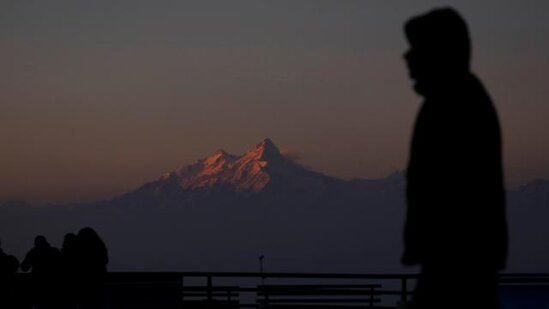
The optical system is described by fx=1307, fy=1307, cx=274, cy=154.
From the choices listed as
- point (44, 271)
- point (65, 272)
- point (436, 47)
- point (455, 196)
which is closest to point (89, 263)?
point (65, 272)

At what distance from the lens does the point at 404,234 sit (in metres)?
4.36

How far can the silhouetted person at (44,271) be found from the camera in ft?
46.8

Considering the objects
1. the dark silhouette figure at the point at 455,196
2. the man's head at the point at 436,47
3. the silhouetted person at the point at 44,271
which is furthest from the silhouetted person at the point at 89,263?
the dark silhouette figure at the point at 455,196

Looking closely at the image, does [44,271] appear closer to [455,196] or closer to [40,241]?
[40,241]

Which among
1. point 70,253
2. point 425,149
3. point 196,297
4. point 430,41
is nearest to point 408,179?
point 425,149

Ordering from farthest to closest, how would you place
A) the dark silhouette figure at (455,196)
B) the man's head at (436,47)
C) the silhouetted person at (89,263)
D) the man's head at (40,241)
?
the man's head at (40,241), the silhouetted person at (89,263), the man's head at (436,47), the dark silhouette figure at (455,196)

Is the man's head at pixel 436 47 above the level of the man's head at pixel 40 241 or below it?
below

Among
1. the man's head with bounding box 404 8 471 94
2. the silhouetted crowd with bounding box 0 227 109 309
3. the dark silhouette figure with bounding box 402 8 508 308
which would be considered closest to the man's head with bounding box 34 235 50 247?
the silhouetted crowd with bounding box 0 227 109 309

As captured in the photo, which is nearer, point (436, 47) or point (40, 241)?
point (436, 47)

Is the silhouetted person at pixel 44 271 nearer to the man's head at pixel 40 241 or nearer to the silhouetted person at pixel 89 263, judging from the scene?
the man's head at pixel 40 241

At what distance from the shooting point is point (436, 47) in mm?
4473

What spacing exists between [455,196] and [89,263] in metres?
10.1

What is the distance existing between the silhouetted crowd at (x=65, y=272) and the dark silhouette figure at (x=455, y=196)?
9.83 metres

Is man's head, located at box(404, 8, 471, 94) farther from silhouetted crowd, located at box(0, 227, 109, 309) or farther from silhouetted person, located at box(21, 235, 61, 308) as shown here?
silhouetted person, located at box(21, 235, 61, 308)
